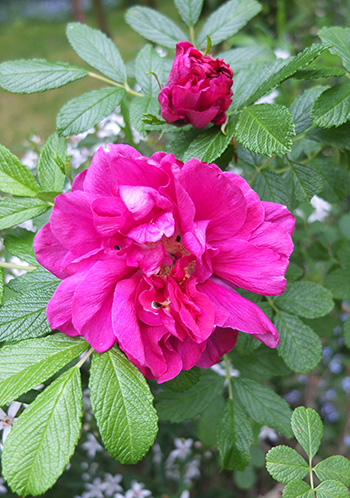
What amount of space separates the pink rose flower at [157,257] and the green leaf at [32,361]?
0.04 meters

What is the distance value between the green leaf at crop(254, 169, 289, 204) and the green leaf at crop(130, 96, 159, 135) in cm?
27

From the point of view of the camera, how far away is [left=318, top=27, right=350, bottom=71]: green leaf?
3.04ft

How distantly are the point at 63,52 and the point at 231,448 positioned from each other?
25.6ft

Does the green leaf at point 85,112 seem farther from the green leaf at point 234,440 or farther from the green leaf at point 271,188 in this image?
the green leaf at point 234,440

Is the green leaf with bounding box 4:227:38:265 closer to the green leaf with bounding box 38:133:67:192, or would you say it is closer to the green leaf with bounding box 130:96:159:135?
the green leaf with bounding box 38:133:67:192

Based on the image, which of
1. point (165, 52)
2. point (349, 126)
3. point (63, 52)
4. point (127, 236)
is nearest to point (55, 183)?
point (127, 236)

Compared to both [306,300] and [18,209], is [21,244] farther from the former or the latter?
[306,300]

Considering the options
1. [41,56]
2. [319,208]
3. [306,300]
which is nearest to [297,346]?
[306,300]

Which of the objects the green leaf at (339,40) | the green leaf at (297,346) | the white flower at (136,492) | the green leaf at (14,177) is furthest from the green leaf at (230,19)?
the white flower at (136,492)

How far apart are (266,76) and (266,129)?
0.17m

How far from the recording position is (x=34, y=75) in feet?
3.27

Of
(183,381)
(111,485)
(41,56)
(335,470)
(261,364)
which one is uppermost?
(183,381)

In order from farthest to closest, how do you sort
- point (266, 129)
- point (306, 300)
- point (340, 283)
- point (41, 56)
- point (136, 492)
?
point (41, 56) < point (136, 492) < point (340, 283) < point (306, 300) < point (266, 129)

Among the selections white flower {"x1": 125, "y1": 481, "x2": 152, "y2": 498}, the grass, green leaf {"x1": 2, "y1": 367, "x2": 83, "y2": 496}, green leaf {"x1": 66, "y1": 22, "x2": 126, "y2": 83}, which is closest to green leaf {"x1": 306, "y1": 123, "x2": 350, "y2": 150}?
green leaf {"x1": 66, "y1": 22, "x2": 126, "y2": 83}
